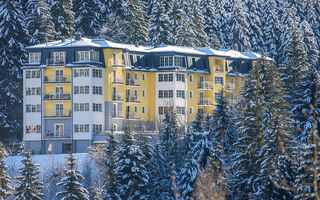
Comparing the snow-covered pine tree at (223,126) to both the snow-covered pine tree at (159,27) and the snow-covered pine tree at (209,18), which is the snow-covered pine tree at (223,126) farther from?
the snow-covered pine tree at (209,18)

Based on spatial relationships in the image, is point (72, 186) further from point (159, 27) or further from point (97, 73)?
point (159, 27)

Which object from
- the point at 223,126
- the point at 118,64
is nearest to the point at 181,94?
the point at 118,64

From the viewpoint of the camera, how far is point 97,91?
7706 centimetres

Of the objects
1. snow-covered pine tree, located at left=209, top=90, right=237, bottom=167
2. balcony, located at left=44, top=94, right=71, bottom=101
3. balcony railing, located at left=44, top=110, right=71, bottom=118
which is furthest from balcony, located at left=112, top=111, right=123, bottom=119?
snow-covered pine tree, located at left=209, top=90, right=237, bottom=167

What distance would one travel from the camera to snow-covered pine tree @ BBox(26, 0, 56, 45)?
283 ft

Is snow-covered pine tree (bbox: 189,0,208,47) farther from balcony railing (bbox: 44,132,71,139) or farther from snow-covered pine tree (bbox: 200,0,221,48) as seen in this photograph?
balcony railing (bbox: 44,132,71,139)

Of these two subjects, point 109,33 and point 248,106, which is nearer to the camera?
point 248,106

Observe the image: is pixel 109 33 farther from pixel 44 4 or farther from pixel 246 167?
pixel 246 167

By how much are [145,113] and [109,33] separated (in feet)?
62.6

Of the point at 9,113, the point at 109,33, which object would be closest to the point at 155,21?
the point at 109,33

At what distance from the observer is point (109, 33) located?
96.9 m

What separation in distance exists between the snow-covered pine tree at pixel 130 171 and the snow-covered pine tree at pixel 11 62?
100 ft

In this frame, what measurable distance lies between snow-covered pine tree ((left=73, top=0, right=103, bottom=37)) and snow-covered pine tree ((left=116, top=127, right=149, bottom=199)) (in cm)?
4134

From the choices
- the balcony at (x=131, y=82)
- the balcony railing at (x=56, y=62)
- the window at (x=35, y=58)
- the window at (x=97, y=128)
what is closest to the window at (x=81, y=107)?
the window at (x=97, y=128)
